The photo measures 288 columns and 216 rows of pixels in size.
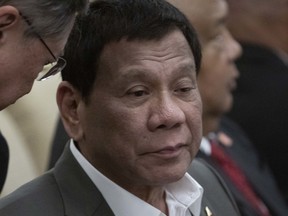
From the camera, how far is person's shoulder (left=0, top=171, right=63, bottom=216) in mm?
3174

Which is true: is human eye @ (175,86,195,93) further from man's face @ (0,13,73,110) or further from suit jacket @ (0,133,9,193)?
suit jacket @ (0,133,9,193)

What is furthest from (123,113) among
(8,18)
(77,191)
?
(8,18)

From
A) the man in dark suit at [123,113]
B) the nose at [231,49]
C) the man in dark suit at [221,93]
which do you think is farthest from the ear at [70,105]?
the nose at [231,49]

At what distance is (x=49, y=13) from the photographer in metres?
2.99

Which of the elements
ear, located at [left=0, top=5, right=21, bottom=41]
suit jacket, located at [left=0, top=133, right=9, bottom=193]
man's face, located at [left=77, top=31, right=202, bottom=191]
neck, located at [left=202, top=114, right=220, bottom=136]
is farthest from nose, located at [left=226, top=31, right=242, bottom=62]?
ear, located at [left=0, top=5, right=21, bottom=41]

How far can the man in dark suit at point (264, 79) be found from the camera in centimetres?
618

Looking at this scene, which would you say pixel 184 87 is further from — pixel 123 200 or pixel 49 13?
pixel 49 13

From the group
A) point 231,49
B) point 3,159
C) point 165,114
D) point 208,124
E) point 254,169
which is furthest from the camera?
point 254,169

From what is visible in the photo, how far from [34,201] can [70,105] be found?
12.9 inches

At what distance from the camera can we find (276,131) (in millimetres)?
6199

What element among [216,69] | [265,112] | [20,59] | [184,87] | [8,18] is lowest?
[265,112]

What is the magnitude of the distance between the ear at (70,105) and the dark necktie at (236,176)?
1.74m

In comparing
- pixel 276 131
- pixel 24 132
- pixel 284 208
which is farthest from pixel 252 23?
pixel 24 132

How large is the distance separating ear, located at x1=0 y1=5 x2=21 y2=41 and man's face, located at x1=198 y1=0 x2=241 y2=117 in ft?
6.98
